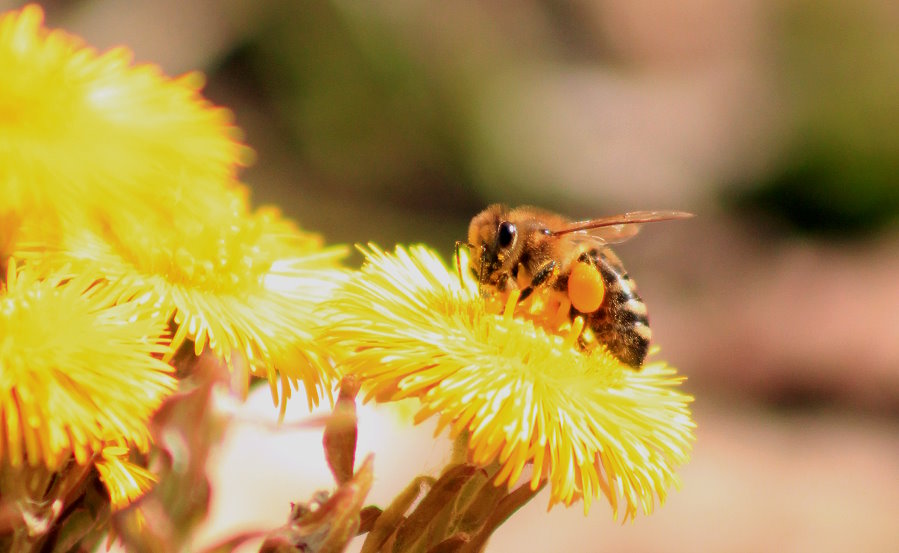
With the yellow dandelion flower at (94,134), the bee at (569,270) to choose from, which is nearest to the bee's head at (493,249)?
the bee at (569,270)

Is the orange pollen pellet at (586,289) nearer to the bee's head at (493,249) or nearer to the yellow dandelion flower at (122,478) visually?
the bee's head at (493,249)

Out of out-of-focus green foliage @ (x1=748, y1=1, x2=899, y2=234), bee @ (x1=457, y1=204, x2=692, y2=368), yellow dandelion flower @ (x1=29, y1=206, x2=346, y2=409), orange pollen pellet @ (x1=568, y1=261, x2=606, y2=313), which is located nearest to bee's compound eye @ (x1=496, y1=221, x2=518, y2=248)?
bee @ (x1=457, y1=204, x2=692, y2=368)

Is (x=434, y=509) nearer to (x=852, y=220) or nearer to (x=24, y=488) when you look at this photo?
(x=24, y=488)

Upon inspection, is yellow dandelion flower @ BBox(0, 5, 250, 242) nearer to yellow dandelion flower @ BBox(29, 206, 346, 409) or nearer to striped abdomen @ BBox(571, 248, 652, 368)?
yellow dandelion flower @ BBox(29, 206, 346, 409)

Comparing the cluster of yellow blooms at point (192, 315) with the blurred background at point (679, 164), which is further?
the blurred background at point (679, 164)

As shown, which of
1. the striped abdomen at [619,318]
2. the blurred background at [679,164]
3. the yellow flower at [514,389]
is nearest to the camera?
the yellow flower at [514,389]

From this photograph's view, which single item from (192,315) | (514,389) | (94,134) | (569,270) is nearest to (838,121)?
(569,270)

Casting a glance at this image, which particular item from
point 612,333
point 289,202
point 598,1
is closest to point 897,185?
point 598,1
